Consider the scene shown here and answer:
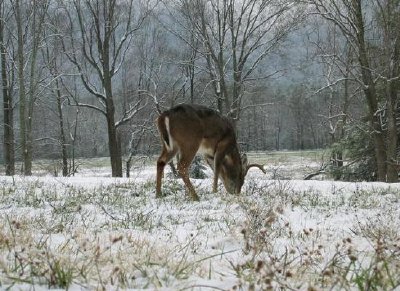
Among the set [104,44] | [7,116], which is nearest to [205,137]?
[104,44]

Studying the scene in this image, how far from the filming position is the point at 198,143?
26.4 feet

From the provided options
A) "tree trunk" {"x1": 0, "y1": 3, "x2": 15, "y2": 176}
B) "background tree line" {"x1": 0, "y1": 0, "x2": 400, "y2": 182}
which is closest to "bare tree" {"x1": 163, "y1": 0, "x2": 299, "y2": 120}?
"background tree line" {"x1": 0, "y1": 0, "x2": 400, "y2": 182}

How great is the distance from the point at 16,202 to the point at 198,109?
3.48m

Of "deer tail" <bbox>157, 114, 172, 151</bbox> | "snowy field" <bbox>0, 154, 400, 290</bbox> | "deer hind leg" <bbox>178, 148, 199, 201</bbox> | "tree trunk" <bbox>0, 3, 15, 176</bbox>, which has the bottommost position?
"snowy field" <bbox>0, 154, 400, 290</bbox>

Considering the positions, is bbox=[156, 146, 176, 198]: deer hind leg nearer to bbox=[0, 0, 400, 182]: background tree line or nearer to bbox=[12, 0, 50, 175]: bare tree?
bbox=[0, 0, 400, 182]: background tree line

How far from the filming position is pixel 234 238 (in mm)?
3818

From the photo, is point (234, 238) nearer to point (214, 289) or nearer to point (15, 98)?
point (214, 289)

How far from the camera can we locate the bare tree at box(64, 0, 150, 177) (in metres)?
22.5

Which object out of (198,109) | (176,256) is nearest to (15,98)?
(198,109)

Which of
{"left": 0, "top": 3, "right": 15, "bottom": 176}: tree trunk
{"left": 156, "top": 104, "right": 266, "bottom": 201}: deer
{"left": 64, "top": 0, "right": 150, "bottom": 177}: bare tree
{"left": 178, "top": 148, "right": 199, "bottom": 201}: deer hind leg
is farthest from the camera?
{"left": 0, "top": 3, "right": 15, "bottom": 176}: tree trunk

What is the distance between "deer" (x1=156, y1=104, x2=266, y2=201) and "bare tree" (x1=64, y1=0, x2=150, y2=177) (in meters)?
14.8

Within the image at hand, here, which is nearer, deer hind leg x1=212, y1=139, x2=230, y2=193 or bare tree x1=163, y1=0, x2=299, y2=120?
deer hind leg x1=212, y1=139, x2=230, y2=193

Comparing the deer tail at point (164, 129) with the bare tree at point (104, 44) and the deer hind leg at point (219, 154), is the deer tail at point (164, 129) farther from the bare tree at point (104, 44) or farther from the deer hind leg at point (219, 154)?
the bare tree at point (104, 44)

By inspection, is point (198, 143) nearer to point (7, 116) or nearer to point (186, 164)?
point (186, 164)
